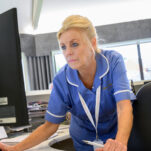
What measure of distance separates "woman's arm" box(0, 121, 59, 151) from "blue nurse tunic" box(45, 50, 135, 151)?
49mm

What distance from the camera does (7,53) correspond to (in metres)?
1.29

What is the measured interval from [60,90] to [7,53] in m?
0.35

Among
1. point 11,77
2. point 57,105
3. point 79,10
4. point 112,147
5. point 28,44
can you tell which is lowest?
point 112,147

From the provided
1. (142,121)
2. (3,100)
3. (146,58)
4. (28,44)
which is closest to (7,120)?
(3,100)

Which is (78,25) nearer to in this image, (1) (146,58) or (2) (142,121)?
(2) (142,121)

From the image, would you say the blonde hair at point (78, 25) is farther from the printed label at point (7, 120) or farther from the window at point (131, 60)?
the window at point (131, 60)

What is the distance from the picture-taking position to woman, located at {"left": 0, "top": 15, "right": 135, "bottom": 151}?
116cm

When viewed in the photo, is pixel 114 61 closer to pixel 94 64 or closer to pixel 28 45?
pixel 94 64

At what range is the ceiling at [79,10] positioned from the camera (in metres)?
5.67

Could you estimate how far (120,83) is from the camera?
46.1 inches

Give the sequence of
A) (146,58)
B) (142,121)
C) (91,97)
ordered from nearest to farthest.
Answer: (142,121)
(91,97)
(146,58)

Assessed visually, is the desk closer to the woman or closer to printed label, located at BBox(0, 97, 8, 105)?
the woman

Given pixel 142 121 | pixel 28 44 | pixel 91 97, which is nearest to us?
pixel 142 121

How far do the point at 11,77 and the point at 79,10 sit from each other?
587cm
